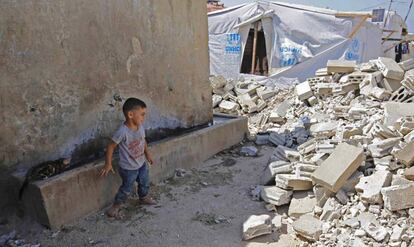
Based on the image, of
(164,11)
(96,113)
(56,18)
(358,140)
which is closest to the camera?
(56,18)

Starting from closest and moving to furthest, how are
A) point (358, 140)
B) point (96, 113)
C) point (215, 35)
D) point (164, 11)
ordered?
1. point (96, 113)
2. point (358, 140)
3. point (164, 11)
4. point (215, 35)

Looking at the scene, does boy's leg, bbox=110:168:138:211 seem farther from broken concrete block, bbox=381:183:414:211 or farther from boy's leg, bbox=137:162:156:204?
broken concrete block, bbox=381:183:414:211

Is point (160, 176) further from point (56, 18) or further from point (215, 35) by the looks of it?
point (215, 35)

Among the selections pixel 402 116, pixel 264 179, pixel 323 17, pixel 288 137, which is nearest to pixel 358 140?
pixel 402 116

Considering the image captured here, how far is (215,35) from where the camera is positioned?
40.9 ft

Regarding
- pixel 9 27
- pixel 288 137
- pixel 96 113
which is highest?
pixel 9 27

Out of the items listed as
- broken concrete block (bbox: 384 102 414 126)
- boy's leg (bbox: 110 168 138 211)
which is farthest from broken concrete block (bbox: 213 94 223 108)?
boy's leg (bbox: 110 168 138 211)

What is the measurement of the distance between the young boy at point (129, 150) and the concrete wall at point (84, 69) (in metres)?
0.57

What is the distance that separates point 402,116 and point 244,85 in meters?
5.75

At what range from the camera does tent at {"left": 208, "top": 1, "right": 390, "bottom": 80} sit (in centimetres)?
1055

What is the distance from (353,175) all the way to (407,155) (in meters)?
0.53

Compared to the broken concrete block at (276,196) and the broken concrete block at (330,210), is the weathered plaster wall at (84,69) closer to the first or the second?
the broken concrete block at (276,196)

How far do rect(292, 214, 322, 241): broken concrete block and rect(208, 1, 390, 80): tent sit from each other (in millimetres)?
7852

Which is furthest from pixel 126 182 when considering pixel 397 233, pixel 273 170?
pixel 397 233
